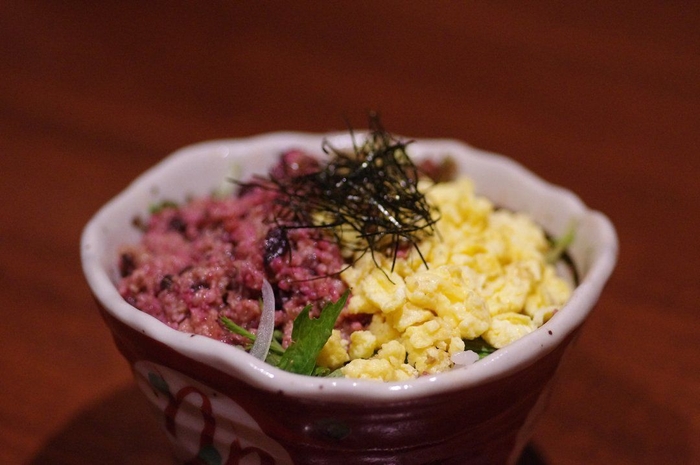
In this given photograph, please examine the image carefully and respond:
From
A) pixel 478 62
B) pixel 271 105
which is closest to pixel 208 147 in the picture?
pixel 271 105

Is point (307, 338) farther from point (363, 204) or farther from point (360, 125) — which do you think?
point (360, 125)

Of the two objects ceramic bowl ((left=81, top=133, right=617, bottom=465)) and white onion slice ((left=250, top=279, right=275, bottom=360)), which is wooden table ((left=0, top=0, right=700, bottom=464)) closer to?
ceramic bowl ((left=81, top=133, right=617, bottom=465))

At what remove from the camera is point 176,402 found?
1.19m

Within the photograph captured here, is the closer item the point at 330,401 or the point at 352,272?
the point at 330,401

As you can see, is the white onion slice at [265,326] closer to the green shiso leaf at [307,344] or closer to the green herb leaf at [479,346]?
the green shiso leaf at [307,344]

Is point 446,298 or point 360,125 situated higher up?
point 446,298

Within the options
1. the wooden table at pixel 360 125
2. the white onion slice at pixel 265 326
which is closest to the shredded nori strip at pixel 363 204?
the white onion slice at pixel 265 326

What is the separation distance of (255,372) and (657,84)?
2.60 m

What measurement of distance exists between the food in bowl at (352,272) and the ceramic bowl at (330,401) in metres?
0.09

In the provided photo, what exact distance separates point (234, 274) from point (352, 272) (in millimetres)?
218

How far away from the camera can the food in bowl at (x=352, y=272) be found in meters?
1.18

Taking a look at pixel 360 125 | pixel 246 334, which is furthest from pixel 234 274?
pixel 360 125

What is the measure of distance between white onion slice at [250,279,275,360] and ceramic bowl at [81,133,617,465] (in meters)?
0.11

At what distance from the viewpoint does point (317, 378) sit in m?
1.01
